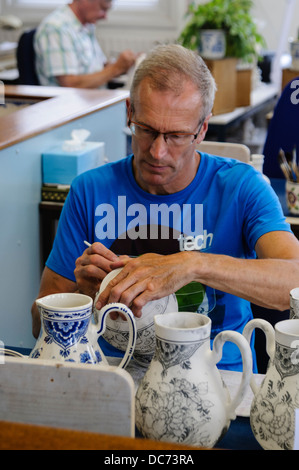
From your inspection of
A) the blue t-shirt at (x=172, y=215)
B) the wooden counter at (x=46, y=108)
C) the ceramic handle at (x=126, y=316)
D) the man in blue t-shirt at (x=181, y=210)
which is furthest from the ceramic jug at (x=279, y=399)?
the wooden counter at (x=46, y=108)

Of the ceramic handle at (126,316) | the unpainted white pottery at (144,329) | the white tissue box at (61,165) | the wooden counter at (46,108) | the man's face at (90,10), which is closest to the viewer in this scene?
the ceramic handle at (126,316)

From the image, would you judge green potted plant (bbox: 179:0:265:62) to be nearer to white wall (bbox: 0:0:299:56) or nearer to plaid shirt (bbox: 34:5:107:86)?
plaid shirt (bbox: 34:5:107:86)

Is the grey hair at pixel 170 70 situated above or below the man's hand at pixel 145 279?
above

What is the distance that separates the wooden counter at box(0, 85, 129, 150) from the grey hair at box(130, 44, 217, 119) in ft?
2.97

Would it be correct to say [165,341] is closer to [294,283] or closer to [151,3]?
[294,283]

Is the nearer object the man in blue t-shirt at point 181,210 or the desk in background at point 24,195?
the man in blue t-shirt at point 181,210

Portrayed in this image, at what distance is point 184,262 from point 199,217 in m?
0.36

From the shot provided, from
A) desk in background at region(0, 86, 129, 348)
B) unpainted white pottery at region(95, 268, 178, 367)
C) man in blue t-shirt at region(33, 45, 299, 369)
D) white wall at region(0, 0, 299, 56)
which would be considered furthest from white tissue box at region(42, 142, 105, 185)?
white wall at region(0, 0, 299, 56)

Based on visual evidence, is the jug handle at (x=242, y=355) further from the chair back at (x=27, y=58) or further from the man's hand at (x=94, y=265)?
the chair back at (x=27, y=58)

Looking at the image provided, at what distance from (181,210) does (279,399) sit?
2.37ft

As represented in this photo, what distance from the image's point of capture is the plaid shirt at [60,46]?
3969mm

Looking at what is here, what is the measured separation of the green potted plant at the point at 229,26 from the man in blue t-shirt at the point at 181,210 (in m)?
2.66
